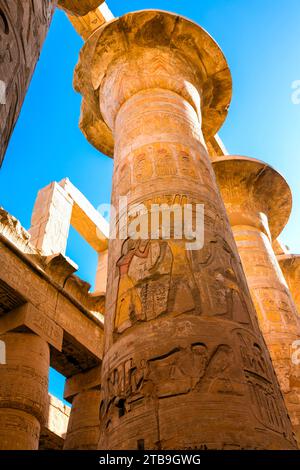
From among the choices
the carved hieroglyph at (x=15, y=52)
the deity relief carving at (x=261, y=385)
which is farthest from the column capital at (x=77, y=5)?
the deity relief carving at (x=261, y=385)

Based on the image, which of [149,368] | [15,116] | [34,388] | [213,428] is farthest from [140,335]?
[34,388]

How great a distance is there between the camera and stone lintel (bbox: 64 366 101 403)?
6723mm

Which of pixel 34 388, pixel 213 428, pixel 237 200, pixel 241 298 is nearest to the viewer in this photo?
pixel 213 428

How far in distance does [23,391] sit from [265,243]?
4525 mm

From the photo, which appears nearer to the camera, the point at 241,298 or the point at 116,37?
the point at 241,298

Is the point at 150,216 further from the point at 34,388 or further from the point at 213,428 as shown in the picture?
the point at 34,388

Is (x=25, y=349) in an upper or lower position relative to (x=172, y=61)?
lower

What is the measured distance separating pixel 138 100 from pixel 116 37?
4.41ft

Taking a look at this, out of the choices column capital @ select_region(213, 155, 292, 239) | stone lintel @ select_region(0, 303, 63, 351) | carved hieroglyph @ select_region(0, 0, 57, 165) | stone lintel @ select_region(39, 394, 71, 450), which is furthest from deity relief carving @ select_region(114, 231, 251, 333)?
stone lintel @ select_region(39, 394, 71, 450)

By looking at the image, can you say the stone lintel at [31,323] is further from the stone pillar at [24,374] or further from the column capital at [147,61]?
the column capital at [147,61]

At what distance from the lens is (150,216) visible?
3.64m

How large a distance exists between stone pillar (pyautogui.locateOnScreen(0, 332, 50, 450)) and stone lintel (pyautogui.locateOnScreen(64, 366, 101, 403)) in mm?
1398

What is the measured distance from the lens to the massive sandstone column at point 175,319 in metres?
2.32

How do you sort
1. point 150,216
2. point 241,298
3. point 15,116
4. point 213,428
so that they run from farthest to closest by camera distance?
point 150,216 < point 241,298 < point 213,428 < point 15,116
